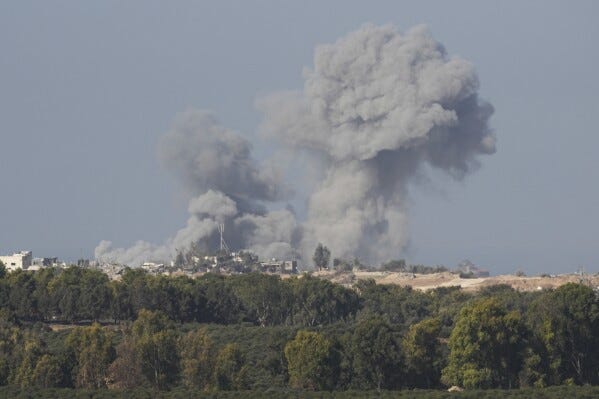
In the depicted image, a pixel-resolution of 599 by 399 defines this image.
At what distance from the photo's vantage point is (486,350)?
58.8m

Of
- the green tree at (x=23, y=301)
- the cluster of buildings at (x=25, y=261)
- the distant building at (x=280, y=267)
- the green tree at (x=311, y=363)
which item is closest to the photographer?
the green tree at (x=311, y=363)

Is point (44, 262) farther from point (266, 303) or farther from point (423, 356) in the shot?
point (423, 356)

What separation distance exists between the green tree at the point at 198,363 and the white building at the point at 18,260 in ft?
283

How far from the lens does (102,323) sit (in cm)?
8362

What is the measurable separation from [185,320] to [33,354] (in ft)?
85.5

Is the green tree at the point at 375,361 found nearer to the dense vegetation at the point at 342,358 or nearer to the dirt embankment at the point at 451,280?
the dense vegetation at the point at 342,358

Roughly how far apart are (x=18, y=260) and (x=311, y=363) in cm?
9169

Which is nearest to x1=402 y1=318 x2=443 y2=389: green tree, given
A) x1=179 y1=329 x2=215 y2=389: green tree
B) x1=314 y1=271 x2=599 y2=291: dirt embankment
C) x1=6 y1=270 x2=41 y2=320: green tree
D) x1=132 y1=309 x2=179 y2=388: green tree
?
x1=179 y1=329 x2=215 y2=389: green tree

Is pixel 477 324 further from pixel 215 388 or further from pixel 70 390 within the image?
pixel 70 390

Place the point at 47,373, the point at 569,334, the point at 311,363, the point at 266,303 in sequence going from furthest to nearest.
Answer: the point at 266,303
the point at 569,334
the point at 311,363
the point at 47,373

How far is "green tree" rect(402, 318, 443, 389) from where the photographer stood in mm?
59406

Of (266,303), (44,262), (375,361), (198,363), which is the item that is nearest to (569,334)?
(375,361)

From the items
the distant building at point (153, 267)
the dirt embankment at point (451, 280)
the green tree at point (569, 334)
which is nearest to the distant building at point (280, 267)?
the dirt embankment at point (451, 280)

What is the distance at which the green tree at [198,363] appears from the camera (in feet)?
187
